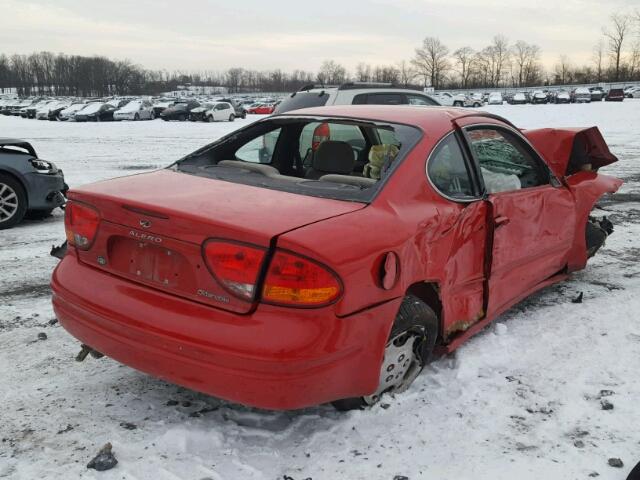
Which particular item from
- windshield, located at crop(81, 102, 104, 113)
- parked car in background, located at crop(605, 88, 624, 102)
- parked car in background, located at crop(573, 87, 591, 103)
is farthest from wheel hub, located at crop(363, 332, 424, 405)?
parked car in background, located at crop(605, 88, 624, 102)

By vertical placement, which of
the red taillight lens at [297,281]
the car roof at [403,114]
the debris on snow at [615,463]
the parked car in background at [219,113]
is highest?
the parked car in background at [219,113]

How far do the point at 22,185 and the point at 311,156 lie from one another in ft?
14.8

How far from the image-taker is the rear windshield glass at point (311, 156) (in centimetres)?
322

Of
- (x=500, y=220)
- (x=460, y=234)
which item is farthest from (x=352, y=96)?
(x=460, y=234)

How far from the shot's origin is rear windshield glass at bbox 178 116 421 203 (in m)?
3.22

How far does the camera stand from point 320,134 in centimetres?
430

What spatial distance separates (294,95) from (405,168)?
6.33m

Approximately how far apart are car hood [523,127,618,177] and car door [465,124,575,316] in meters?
0.59

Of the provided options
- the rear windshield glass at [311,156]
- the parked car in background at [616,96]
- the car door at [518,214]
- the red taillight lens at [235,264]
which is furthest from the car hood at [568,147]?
the parked car in background at [616,96]

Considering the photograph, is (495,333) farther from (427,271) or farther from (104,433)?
(104,433)

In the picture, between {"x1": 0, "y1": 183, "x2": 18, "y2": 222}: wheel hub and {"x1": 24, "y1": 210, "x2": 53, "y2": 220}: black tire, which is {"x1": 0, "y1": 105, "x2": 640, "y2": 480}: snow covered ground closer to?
{"x1": 0, "y1": 183, "x2": 18, "y2": 222}: wheel hub

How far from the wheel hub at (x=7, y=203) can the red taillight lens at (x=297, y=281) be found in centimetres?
585

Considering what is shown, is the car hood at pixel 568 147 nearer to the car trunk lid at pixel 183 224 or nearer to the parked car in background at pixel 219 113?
the car trunk lid at pixel 183 224

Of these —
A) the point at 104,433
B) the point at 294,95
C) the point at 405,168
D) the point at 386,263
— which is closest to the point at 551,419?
the point at 386,263
